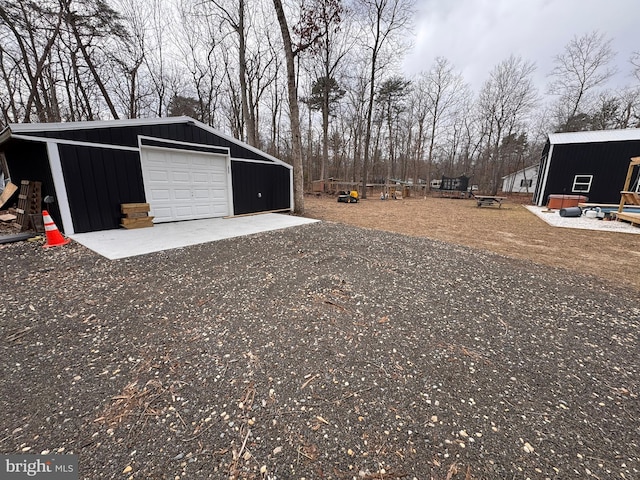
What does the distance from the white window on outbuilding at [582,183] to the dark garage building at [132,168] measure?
16751 millimetres

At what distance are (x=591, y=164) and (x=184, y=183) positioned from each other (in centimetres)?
1941

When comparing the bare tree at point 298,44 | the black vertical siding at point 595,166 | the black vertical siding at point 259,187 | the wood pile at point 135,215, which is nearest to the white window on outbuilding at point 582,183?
the black vertical siding at point 595,166

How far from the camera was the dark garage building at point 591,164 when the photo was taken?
42.5 ft

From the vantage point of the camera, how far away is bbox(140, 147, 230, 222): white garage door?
6.53m

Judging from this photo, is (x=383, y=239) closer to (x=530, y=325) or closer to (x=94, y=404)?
(x=530, y=325)

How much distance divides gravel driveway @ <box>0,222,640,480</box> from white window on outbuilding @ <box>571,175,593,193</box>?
1513 cm

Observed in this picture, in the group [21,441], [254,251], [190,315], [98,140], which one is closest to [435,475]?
[21,441]

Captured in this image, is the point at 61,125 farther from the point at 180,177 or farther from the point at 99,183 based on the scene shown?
the point at 180,177

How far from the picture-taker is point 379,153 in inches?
1063

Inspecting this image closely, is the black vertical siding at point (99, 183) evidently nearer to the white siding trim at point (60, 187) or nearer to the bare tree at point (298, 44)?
the white siding trim at point (60, 187)

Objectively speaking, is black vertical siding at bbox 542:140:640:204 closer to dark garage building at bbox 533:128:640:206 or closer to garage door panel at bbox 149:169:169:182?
dark garage building at bbox 533:128:640:206

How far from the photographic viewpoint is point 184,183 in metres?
7.16

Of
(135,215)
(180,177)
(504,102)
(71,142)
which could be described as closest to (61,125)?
(71,142)

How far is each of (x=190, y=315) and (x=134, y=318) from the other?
1.65 ft
